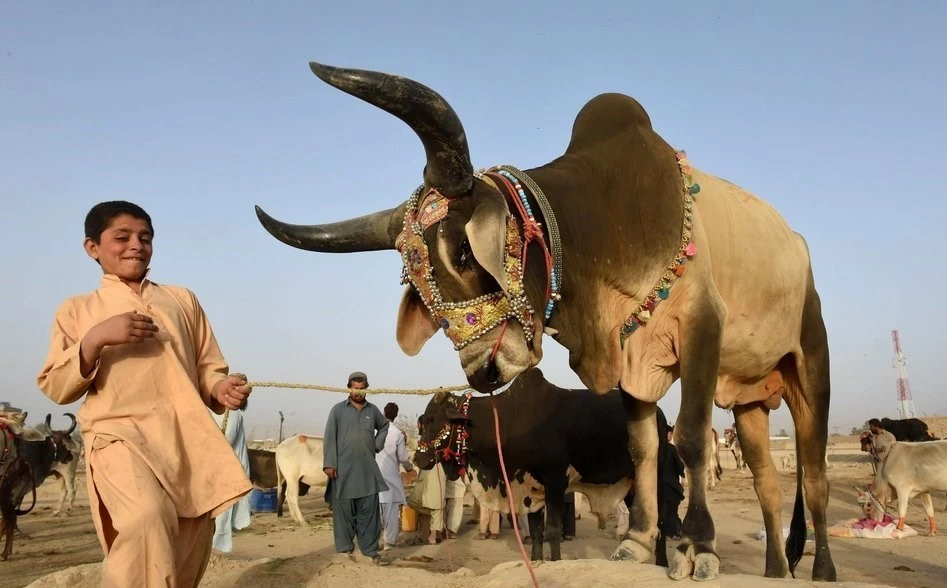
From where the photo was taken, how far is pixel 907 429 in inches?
704

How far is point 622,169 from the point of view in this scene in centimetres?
449

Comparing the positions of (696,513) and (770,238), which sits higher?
(770,238)

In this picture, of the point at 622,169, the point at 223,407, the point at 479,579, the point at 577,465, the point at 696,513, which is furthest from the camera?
the point at 577,465

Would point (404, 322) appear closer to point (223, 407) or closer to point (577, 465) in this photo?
point (223, 407)

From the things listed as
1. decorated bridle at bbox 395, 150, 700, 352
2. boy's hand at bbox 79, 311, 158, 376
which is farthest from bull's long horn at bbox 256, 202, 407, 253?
boy's hand at bbox 79, 311, 158, 376

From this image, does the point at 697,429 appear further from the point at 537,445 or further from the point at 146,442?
the point at 537,445

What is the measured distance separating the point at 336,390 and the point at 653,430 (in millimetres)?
2164

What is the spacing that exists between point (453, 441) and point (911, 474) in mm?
7448

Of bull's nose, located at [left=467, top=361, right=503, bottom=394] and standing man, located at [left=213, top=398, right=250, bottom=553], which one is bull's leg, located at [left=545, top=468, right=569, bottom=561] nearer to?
standing man, located at [left=213, top=398, right=250, bottom=553]

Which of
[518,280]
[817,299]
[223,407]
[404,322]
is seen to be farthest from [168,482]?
[817,299]

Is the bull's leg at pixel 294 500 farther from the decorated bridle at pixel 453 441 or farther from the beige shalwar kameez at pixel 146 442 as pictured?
the beige shalwar kameez at pixel 146 442

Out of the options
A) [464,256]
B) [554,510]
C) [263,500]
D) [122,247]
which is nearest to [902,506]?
[554,510]

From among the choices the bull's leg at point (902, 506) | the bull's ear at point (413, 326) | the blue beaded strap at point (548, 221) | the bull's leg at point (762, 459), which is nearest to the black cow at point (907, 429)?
the bull's leg at point (902, 506)

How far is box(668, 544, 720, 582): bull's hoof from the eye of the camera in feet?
11.6
